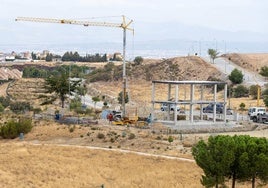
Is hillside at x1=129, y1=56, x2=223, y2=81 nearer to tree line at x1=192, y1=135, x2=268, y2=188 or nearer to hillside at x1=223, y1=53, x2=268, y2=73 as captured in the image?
hillside at x1=223, y1=53, x2=268, y2=73

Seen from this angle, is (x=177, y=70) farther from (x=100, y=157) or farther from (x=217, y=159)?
(x=217, y=159)

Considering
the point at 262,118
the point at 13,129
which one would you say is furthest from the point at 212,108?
the point at 13,129

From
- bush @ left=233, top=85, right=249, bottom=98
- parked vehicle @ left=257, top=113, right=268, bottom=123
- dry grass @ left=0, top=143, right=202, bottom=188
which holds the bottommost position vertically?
dry grass @ left=0, top=143, right=202, bottom=188

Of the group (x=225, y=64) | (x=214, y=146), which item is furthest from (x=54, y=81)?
(x=225, y=64)

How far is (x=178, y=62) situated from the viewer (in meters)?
132

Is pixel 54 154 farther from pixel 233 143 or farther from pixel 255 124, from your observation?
pixel 255 124

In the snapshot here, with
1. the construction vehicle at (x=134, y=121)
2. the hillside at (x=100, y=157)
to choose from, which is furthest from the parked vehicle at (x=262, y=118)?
the construction vehicle at (x=134, y=121)

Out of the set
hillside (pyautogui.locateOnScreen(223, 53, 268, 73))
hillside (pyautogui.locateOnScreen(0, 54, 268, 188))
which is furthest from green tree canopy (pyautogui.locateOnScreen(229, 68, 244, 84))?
hillside (pyautogui.locateOnScreen(0, 54, 268, 188))

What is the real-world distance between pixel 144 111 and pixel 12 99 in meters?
38.5

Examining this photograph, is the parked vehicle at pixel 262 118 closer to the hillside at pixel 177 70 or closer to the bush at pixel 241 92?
the bush at pixel 241 92

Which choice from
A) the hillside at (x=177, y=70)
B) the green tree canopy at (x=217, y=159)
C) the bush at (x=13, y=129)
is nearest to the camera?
the green tree canopy at (x=217, y=159)

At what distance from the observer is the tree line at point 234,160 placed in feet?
95.5

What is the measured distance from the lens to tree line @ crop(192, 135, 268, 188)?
95.5ft

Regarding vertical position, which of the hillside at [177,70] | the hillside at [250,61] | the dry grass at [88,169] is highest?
the hillside at [250,61]
